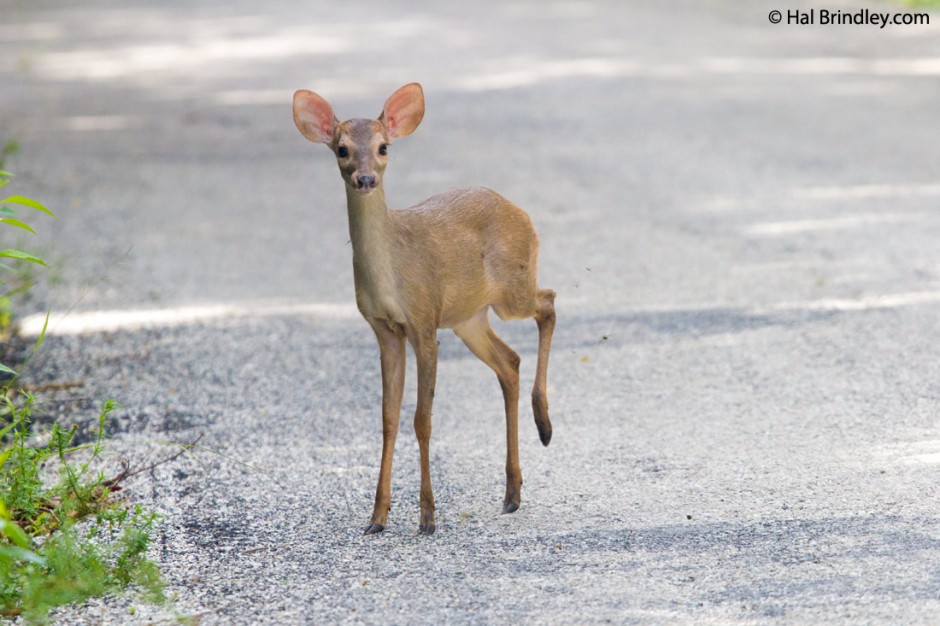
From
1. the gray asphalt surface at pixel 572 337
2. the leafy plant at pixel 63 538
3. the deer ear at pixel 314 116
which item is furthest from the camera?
the deer ear at pixel 314 116

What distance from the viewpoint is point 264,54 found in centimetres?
1817

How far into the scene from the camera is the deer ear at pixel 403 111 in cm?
466

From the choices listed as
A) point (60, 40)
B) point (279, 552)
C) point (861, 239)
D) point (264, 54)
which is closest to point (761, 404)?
point (279, 552)

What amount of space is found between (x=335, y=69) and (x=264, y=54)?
7.70 ft

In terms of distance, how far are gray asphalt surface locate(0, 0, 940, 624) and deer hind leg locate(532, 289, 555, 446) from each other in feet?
0.75

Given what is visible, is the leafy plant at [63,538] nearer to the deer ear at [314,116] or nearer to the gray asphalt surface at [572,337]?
the gray asphalt surface at [572,337]

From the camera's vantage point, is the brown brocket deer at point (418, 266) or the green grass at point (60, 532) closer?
the green grass at point (60, 532)

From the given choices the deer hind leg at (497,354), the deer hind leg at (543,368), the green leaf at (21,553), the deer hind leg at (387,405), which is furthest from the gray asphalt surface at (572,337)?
the green leaf at (21,553)

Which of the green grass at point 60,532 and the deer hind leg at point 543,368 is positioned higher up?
the deer hind leg at point 543,368

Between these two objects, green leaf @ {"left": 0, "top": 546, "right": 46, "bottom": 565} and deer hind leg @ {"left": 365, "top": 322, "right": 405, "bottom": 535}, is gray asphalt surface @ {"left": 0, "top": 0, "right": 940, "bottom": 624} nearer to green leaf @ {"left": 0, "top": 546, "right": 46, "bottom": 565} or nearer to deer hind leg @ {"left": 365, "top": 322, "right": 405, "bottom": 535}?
deer hind leg @ {"left": 365, "top": 322, "right": 405, "bottom": 535}

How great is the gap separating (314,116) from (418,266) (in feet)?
2.05

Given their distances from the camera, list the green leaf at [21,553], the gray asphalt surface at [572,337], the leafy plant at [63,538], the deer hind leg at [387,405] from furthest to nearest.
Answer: the deer hind leg at [387,405]
the gray asphalt surface at [572,337]
the leafy plant at [63,538]
the green leaf at [21,553]

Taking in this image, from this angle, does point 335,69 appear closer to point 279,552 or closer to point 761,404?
point 761,404

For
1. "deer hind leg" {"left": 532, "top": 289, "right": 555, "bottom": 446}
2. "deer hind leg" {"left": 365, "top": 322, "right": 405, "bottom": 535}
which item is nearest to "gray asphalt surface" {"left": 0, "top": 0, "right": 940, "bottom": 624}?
"deer hind leg" {"left": 365, "top": 322, "right": 405, "bottom": 535}
